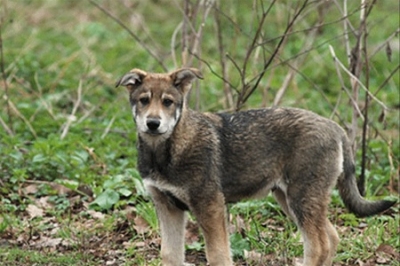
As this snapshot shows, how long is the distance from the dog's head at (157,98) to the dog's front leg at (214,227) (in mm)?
656

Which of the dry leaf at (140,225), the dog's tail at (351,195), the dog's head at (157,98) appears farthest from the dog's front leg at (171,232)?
the dog's tail at (351,195)

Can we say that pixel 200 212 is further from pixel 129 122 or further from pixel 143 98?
pixel 129 122

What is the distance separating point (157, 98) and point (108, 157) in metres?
3.35

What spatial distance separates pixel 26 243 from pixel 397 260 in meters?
3.45

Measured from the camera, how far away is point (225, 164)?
850cm

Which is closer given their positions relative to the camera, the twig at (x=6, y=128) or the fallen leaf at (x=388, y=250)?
the fallen leaf at (x=388, y=250)

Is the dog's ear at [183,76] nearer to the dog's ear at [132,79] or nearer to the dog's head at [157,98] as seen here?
the dog's head at [157,98]

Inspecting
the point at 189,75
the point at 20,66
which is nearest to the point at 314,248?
the point at 189,75

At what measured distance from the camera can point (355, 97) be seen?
10445 mm

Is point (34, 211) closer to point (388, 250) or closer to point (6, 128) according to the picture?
point (6, 128)

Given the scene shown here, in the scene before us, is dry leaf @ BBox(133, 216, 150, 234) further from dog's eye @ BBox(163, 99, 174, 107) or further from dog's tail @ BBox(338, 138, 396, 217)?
dog's tail @ BBox(338, 138, 396, 217)

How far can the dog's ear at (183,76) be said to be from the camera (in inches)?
324

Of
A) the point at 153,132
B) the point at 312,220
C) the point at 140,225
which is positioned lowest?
the point at 140,225

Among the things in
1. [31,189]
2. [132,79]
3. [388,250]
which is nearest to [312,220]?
[388,250]
